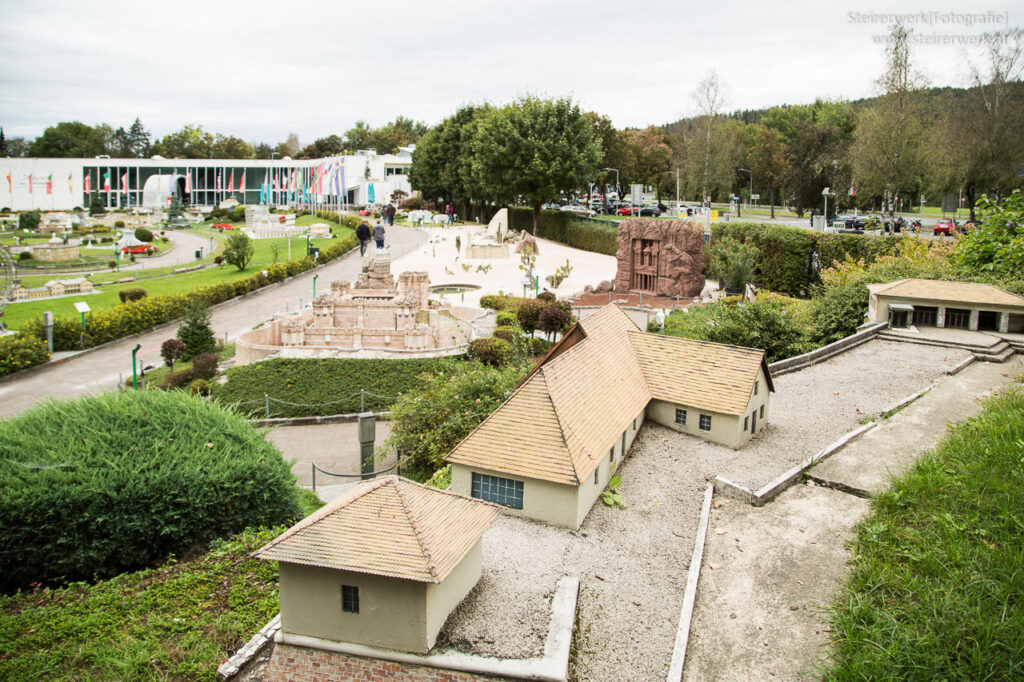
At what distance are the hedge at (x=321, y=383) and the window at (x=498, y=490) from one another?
10662 mm

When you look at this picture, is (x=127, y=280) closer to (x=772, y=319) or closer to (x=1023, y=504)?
(x=772, y=319)

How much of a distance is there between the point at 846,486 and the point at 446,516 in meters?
8.99

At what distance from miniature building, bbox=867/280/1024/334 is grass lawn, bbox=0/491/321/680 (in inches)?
957

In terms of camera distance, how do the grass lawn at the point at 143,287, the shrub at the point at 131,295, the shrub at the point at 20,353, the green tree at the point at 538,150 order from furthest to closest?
the green tree at the point at 538,150 < the shrub at the point at 131,295 < the grass lawn at the point at 143,287 < the shrub at the point at 20,353

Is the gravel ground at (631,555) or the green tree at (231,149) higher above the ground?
A: the green tree at (231,149)

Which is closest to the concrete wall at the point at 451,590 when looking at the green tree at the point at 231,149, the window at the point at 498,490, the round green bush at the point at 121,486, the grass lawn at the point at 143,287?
the window at the point at 498,490

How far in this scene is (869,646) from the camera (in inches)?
394

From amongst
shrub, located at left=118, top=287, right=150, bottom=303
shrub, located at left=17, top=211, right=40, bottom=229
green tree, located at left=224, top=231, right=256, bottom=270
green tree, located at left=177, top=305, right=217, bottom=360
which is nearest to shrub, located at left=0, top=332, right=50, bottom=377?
green tree, located at left=177, top=305, right=217, bottom=360

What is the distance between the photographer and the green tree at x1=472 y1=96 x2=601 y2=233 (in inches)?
2537

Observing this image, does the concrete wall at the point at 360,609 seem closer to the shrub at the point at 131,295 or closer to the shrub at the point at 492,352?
the shrub at the point at 492,352

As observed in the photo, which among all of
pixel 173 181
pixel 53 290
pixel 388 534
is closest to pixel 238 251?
pixel 53 290

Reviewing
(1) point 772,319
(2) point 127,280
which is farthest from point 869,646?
(2) point 127,280

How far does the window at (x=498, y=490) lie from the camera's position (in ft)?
49.4

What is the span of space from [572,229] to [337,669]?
5942 centimetres
